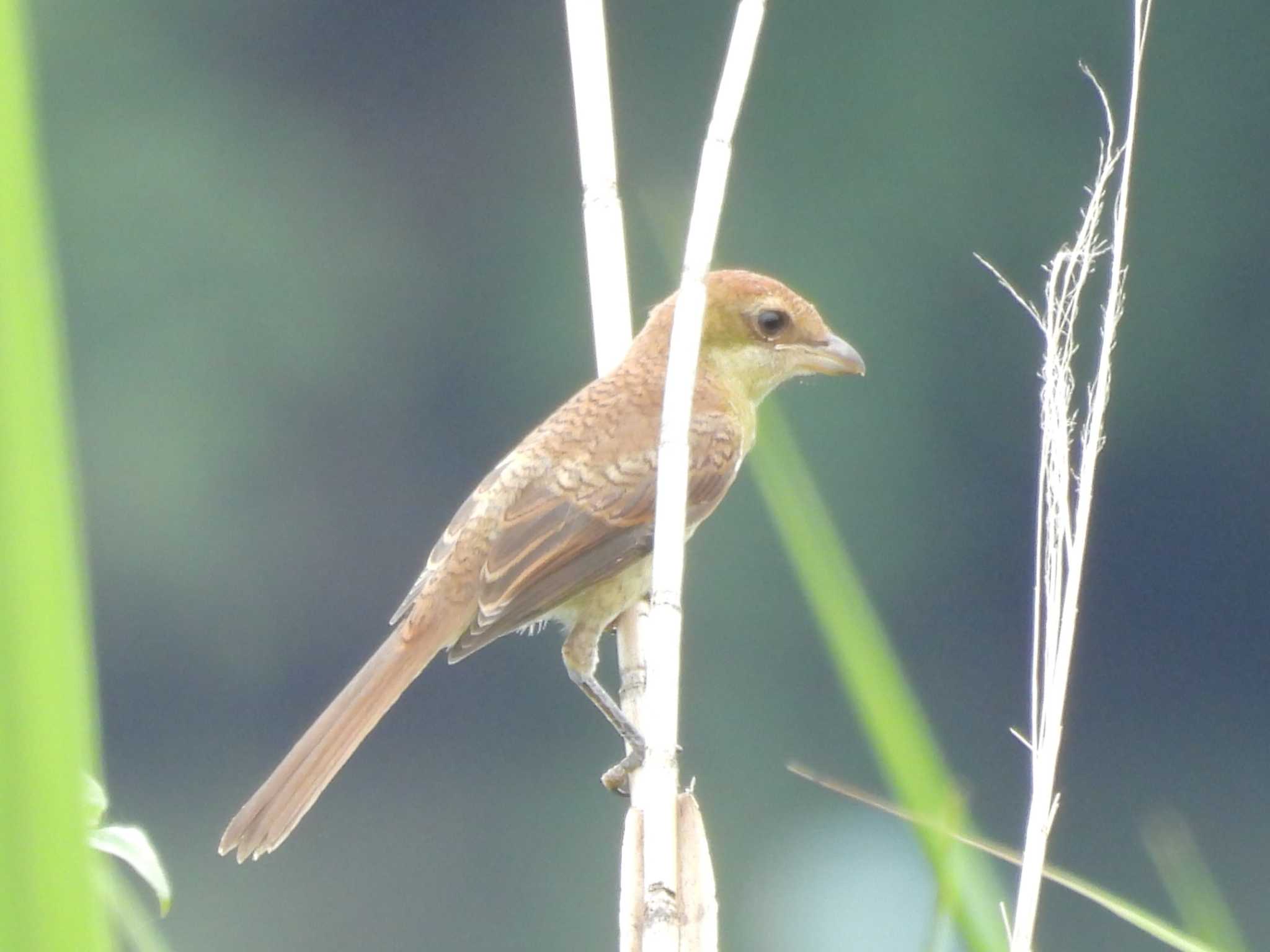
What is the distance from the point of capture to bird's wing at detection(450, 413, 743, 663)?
3279 mm

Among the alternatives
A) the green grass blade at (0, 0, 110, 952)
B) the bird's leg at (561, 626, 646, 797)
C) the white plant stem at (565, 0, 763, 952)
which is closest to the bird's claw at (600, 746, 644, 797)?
the bird's leg at (561, 626, 646, 797)

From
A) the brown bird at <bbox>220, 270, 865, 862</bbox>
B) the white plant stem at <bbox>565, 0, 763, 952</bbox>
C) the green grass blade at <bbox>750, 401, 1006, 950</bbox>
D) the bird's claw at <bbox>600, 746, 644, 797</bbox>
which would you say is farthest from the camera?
the brown bird at <bbox>220, 270, 865, 862</bbox>

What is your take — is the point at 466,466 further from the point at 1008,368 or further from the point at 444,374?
the point at 1008,368

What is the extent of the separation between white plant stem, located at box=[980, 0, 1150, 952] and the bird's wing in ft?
5.50

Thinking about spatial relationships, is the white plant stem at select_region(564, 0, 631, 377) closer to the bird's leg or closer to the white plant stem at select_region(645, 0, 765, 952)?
the white plant stem at select_region(645, 0, 765, 952)

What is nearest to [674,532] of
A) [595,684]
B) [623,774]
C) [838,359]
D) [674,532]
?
[674,532]

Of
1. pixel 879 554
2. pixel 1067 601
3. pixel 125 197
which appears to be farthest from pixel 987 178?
pixel 1067 601

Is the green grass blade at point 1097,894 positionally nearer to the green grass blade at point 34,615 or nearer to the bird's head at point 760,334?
the green grass blade at point 34,615

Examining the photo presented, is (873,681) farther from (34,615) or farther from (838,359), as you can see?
(838,359)

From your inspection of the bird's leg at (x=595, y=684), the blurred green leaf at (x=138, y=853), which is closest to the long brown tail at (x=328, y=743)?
the bird's leg at (x=595, y=684)

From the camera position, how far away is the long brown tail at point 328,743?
268cm

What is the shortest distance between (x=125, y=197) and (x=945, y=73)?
7.17m

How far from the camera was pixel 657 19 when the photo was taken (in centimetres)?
1875

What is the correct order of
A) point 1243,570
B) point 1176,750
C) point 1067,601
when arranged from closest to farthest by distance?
point 1067,601 < point 1243,570 < point 1176,750
